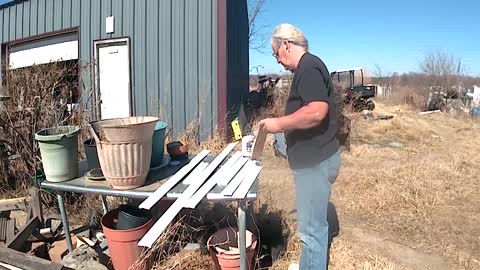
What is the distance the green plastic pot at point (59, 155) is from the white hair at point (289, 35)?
5.05ft

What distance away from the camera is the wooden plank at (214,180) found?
223 centimetres

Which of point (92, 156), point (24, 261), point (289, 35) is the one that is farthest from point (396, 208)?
point (24, 261)

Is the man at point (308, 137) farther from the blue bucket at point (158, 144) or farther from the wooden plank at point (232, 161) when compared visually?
the blue bucket at point (158, 144)

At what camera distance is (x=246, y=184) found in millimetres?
2389

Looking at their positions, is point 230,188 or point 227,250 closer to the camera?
point 230,188

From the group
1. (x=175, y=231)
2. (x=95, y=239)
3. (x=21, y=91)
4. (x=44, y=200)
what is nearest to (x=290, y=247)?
(x=175, y=231)

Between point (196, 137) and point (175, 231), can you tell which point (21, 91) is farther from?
point (196, 137)

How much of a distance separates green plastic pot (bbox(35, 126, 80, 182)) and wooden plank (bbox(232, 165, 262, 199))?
4.02 feet

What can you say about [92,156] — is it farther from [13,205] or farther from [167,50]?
[167,50]

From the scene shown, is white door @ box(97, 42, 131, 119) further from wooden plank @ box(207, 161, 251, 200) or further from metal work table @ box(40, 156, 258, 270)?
wooden plank @ box(207, 161, 251, 200)

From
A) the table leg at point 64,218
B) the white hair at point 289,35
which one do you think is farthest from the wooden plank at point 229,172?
the table leg at point 64,218

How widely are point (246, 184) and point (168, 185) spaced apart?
0.50 metres

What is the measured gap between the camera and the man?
213 centimetres

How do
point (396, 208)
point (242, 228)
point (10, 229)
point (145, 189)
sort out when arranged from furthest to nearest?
point (396, 208)
point (10, 229)
point (145, 189)
point (242, 228)
